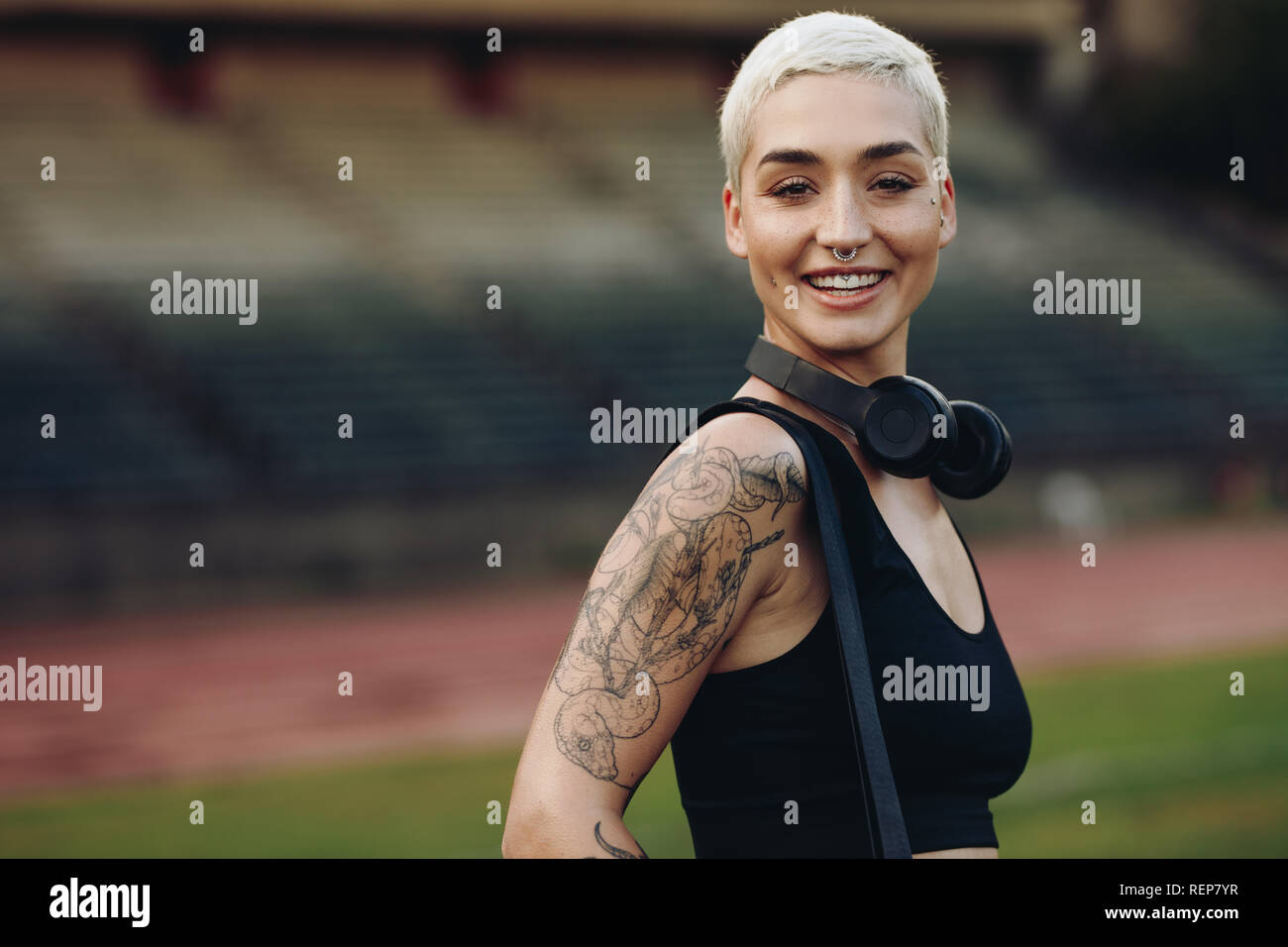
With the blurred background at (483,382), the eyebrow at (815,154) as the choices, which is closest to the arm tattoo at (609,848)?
the eyebrow at (815,154)

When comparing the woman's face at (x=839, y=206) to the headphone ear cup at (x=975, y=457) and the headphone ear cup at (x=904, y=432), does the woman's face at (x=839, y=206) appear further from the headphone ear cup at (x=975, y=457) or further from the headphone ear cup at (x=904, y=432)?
the headphone ear cup at (x=975, y=457)

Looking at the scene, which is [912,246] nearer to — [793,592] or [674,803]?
[793,592]

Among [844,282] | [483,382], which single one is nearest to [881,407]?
[844,282]

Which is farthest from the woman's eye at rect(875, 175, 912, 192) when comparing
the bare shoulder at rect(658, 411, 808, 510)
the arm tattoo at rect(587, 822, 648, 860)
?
the arm tattoo at rect(587, 822, 648, 860)

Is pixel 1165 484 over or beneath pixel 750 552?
over

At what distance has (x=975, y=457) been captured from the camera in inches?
74.7

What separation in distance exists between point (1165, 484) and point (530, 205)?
936 centimetres

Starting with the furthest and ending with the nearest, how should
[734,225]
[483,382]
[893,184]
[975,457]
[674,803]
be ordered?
[483,382] → [674,803] → [975,457] → [734,225] → [893,184]

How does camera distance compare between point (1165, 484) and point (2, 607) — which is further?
point (1165, 484)

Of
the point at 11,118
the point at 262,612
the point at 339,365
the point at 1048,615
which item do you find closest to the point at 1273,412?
the point at 1048,615

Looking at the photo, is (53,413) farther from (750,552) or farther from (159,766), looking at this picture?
(750,552)

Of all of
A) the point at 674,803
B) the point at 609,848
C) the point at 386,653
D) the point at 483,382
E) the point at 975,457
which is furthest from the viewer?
the point at 483,382

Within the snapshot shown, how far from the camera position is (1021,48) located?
76.7ft

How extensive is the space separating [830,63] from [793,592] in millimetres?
631
